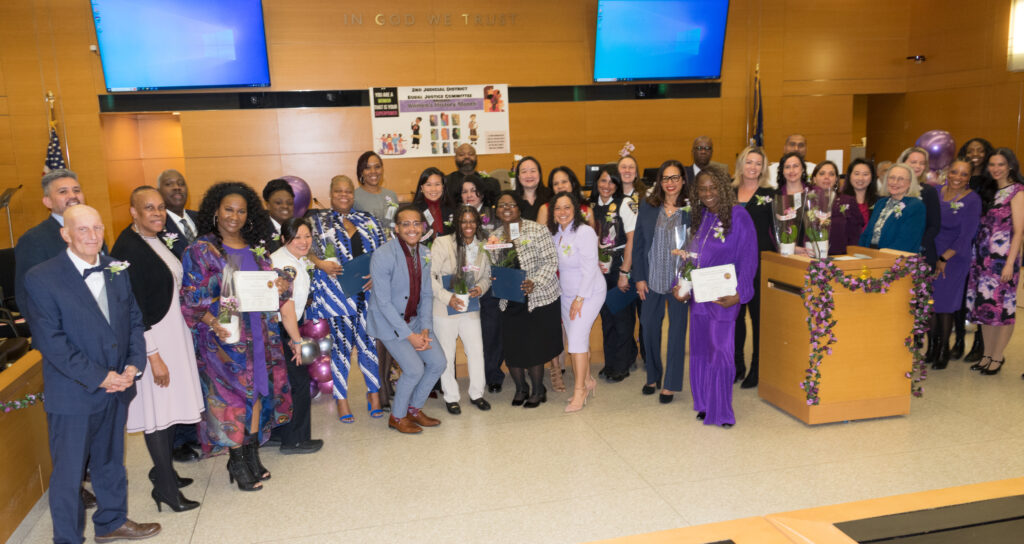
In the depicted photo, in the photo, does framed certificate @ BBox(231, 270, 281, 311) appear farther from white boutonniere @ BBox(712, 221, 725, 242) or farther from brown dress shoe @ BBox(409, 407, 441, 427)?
white boutonniere @ BBox(712, 221, 725, 242)

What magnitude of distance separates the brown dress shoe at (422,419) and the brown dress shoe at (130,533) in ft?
5.99

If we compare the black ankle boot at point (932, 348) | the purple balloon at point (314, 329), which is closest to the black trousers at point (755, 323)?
the black ankle boot at point (932, 348)

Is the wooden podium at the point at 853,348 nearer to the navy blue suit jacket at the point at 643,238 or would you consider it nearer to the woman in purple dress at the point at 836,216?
the woman in purple dress at the point at 836,216

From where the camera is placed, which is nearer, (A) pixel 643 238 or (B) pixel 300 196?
(A) pixel 643 238

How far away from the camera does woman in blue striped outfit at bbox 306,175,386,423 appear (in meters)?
4.72

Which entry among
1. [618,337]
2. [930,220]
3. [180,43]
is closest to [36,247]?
[618,337]

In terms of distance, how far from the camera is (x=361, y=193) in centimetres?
567

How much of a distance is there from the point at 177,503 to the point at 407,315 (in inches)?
70.2

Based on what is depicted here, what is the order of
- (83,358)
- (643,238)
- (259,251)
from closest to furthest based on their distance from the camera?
(83,358), (259,251), (643,238)

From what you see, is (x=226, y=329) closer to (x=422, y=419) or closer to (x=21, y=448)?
(x=21, y=448)

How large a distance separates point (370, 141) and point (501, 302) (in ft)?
17.2

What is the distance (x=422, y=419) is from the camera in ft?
16.2

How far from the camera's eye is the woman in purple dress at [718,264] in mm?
4602

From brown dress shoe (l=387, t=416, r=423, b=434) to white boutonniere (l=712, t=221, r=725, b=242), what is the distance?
7.99 ft
